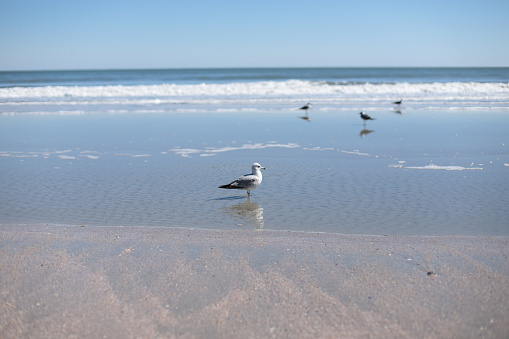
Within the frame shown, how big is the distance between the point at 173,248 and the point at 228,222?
133 cm

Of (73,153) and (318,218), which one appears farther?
(73,153)

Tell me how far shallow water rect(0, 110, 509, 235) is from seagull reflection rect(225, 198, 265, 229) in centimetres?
2

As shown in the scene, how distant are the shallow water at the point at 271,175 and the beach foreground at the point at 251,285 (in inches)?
32.9

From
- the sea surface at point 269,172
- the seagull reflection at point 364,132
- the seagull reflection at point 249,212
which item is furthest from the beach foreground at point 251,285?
the seagull reflection at point 364,132

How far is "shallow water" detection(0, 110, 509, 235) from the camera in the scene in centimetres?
625

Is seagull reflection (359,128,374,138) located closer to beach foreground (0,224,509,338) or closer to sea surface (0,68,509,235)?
sea surface (0,68,509,235)

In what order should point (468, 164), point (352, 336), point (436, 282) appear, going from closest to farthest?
point (352, 336)
point (436, 282)
point (468, 164)

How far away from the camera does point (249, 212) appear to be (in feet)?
21.7

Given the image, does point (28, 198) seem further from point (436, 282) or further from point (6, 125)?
point (6, 125)

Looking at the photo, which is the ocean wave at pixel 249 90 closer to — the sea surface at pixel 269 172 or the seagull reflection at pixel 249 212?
the sea surface at pixel 269 172

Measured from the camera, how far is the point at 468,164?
950 cm

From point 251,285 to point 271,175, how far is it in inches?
194

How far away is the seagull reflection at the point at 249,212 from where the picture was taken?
6.12 m

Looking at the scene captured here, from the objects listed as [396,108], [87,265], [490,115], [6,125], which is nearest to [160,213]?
[87,265]
